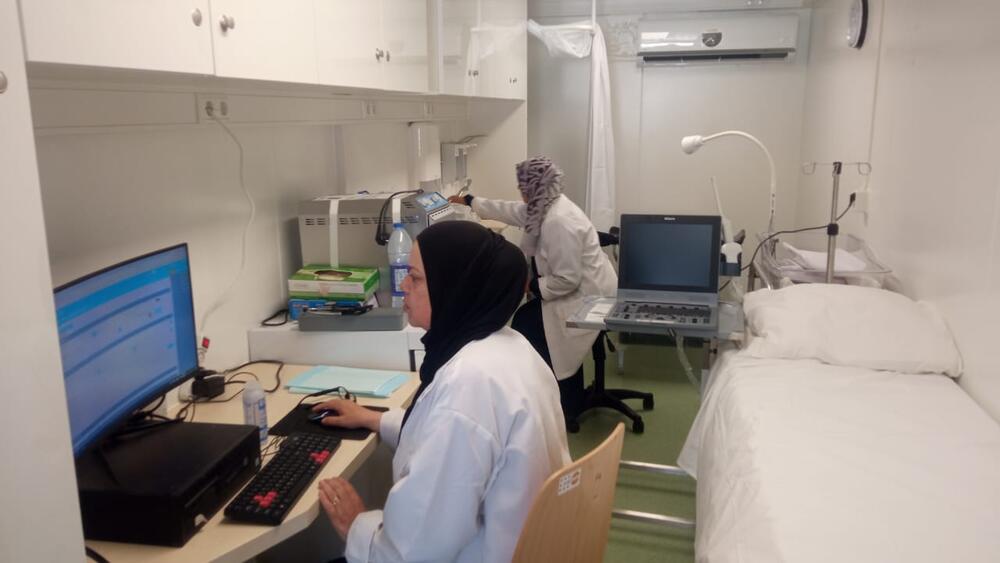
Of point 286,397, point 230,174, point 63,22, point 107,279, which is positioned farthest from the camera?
point 230,174

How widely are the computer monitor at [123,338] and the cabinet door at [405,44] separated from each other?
92 centimetres

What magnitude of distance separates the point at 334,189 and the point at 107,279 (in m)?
1.48

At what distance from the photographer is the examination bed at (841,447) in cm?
136

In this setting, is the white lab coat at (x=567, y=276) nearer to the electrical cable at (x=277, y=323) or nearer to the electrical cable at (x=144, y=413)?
the electrical cable at (x=277, y=323)

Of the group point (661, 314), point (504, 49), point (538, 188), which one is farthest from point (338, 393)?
point (504, 49)

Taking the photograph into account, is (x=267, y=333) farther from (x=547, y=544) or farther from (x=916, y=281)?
(x=916, y=281)

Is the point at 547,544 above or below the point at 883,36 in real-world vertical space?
below

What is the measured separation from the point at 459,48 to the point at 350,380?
1568mm

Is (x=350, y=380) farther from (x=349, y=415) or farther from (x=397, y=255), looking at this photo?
(x=397, y=255)

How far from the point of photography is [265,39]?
58.3 inches

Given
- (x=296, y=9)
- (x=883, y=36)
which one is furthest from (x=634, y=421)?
(x=296, y=9)

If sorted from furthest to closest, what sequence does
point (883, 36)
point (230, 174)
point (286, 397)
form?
point (883, 36), point (230, 174), point (286, 397)

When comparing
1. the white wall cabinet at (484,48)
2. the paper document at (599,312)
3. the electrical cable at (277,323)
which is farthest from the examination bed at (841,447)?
the white wall cabinet at (484,48)

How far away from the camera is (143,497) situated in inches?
47.7
